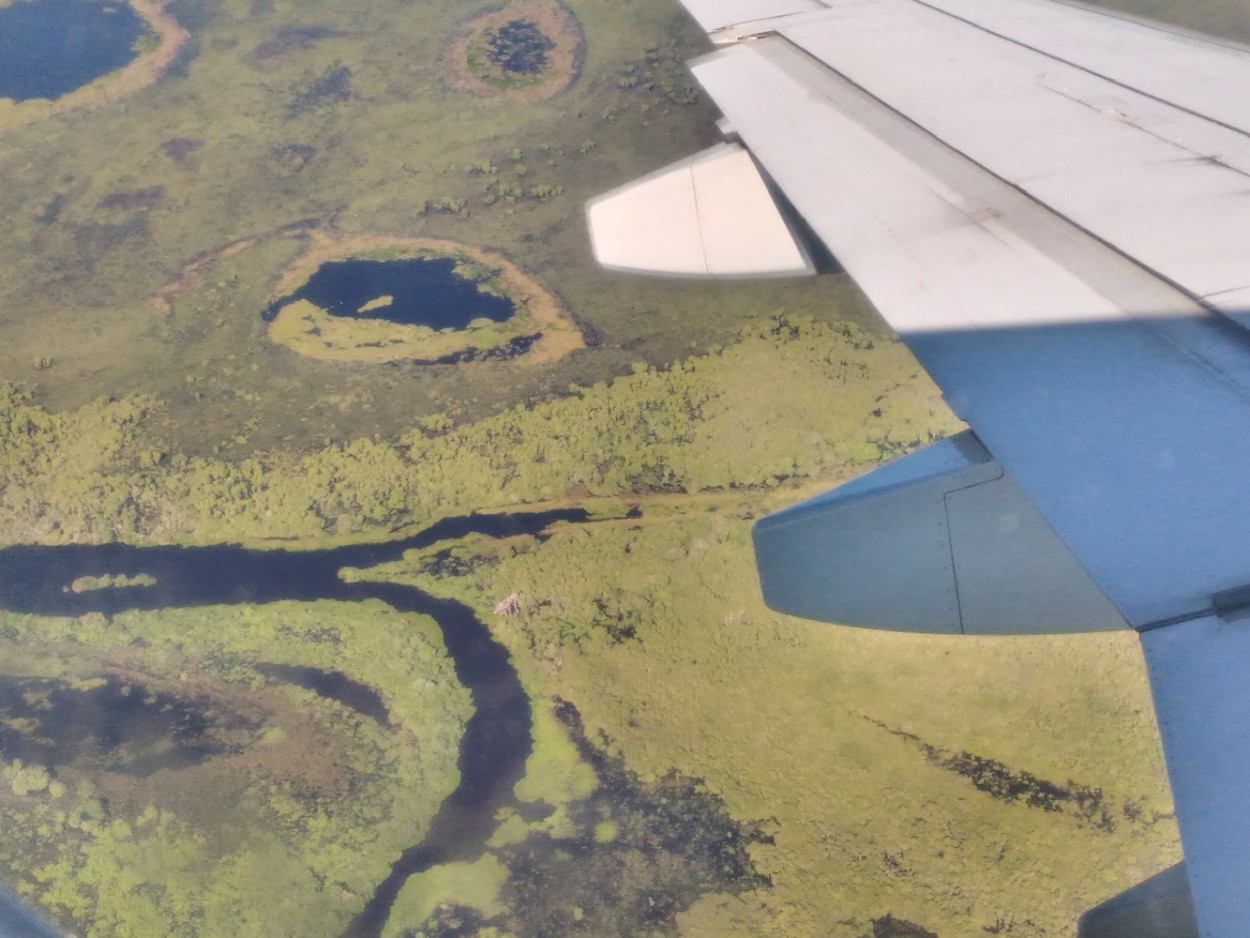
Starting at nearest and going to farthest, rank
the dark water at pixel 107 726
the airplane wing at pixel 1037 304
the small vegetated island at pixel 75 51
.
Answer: the airplane wing at pixel 1037 304, the dark water at pixel 107 726, the small vegetated island at pixel 75 51

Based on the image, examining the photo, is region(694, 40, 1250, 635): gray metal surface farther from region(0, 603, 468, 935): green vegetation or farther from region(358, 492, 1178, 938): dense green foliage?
region(0, 603, 468, 935): green vegetation

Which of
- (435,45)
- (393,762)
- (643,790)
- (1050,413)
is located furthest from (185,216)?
(1050,413)

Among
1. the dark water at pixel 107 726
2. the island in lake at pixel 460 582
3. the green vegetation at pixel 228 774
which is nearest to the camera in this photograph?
the island in lake at pixel 460 582

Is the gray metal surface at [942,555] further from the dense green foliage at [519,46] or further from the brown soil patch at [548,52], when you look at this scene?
the dense green foliage at [519,46]

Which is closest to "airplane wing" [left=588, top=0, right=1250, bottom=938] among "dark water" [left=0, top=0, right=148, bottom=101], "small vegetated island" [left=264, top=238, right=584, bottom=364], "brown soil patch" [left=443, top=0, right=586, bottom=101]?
"small vegetated island" [left=264, top=238, right=584, bottom=364]

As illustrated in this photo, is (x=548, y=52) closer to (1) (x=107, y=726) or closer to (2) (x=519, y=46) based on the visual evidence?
(2) (x=519, y=46)

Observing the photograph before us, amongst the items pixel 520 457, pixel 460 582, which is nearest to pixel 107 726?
pixel 460 582

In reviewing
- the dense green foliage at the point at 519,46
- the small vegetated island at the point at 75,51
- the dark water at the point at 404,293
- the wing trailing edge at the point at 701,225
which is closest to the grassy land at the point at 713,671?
the dark water at the point at 404,293

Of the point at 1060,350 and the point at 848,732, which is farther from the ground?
the point at 1060,350
